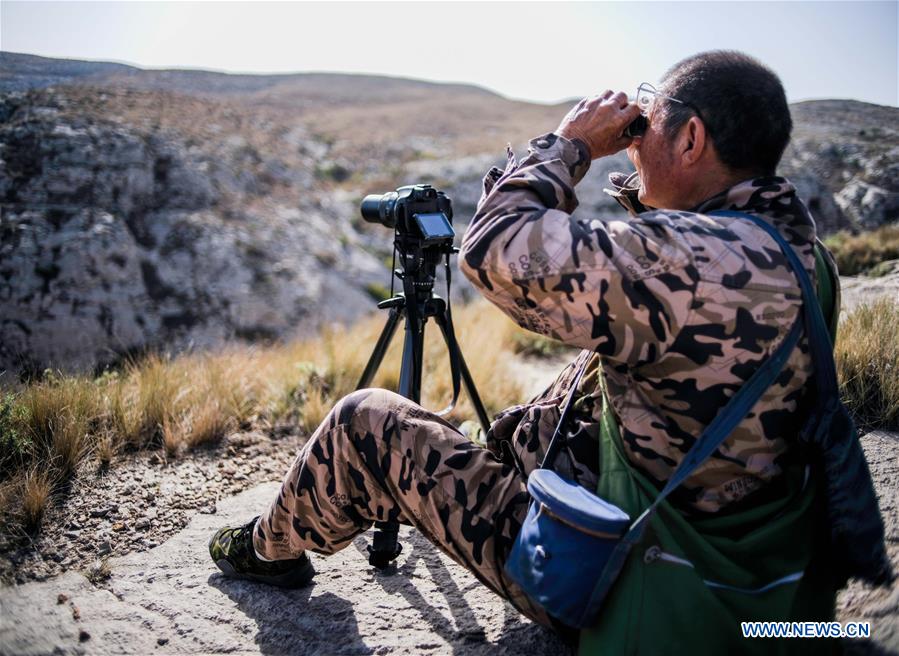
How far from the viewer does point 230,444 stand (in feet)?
11.5

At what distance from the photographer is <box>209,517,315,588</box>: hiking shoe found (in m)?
2.23

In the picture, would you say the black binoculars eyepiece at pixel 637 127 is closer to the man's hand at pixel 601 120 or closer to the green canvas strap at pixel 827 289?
the man's hand at pixel 601 120

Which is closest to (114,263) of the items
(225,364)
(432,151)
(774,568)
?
(225,364)

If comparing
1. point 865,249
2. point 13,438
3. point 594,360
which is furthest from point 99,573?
point 865,249

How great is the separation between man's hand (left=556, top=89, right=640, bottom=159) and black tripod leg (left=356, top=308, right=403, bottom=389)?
4.08 ft

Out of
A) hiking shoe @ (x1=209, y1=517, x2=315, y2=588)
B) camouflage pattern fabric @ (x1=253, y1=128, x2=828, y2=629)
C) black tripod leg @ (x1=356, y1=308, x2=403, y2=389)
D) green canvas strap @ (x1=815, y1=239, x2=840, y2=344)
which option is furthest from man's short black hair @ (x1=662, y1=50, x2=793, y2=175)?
hiking shoe @ (x1=209, y1=517, x2=315, y2=588)

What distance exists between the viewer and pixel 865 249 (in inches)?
200

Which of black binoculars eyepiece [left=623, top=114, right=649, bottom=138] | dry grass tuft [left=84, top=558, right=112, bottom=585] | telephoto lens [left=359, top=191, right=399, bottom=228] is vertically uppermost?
black binoculars eyepiece [left=623, top=114, right=649, bottom=138]

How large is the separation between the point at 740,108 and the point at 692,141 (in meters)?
0.14

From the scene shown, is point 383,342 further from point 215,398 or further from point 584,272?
point 584,272

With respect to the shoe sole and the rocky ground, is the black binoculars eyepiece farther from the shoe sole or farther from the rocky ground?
the shoe sole

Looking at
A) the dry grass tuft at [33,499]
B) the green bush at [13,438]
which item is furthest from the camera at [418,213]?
the green bush at [13,438]

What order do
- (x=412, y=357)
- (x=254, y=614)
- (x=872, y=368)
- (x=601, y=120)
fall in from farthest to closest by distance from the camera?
Result: (x=872, y=368) < (x=412, y=357) < (x=254, y=614) < (x=601, y=120)

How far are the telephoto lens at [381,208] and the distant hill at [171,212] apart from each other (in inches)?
103
